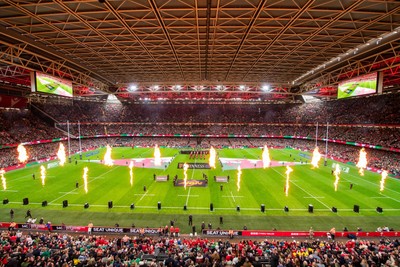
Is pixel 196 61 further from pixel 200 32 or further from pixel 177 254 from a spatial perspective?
pixel 177 254

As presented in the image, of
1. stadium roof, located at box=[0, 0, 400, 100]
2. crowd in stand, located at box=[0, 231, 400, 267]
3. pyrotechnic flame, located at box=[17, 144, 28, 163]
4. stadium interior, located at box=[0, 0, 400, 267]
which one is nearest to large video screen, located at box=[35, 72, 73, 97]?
stadium interior, located at box=[0, 0, 400, 267]

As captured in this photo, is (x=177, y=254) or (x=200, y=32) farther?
(x=200, y=32)

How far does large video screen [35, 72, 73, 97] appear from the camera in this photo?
26481mm

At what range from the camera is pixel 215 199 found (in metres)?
28.7

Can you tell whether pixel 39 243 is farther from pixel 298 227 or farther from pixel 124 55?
pixel 124 55

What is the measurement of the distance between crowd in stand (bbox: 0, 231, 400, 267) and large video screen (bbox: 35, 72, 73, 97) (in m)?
17.2

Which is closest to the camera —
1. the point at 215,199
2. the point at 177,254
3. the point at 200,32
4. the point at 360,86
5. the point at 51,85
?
the point at 177,254

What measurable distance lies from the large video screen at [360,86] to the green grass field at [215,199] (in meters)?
13.5

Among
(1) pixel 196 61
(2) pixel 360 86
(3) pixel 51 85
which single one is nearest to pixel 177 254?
(3) pixel 51 85

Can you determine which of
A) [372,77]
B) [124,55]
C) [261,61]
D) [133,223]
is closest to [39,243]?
[133,223]

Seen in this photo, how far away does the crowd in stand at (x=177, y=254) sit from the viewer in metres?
12.0

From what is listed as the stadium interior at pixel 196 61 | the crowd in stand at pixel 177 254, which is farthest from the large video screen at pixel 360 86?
the crowd in stand at pixel 177 254

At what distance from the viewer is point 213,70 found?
130ft

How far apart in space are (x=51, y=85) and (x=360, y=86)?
38579 millimetres
